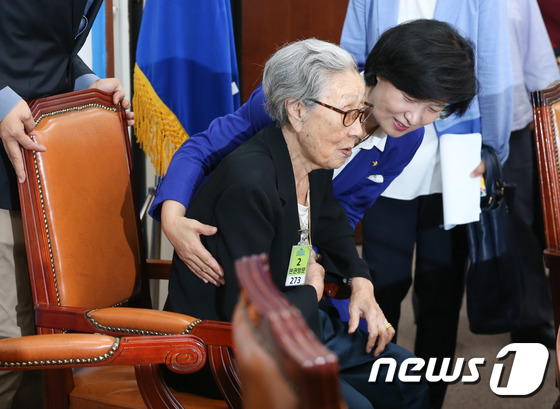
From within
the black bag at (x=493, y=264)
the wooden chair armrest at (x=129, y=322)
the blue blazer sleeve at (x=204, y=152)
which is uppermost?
the blue blazer sleeve at (x=204, y=152)

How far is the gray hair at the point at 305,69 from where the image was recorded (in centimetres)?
139

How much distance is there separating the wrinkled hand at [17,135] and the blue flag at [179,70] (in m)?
1.01

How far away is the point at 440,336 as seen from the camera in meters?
2.27

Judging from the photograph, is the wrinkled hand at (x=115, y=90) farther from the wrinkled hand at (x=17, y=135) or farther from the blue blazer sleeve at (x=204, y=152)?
the wrinkled hand at (x=17, y=135)

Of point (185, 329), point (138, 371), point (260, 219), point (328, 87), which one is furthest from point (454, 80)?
point (138, 371)

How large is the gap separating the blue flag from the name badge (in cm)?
109

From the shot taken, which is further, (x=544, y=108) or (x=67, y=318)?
(x=544, y=108)

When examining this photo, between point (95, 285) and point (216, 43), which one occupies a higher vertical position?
point (216, 43)

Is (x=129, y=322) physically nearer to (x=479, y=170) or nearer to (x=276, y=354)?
(x=276, y=354)

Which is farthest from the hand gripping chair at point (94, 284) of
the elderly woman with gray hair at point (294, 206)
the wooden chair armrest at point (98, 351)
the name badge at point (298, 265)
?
the name badge at point (298, 265)

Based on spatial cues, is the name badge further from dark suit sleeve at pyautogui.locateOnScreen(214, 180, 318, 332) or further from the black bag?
the black bag

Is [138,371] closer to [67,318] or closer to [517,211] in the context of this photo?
[67,318]

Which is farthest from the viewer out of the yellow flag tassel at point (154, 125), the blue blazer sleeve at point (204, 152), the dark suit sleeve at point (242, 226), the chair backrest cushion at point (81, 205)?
the yellow flag tassel at point (154, 125)

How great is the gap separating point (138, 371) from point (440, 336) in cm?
134
